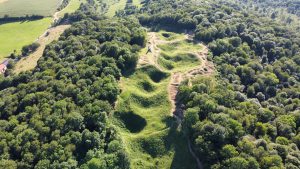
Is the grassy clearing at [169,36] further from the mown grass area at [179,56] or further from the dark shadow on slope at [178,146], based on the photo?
the dark shadow on slope at [178,146]

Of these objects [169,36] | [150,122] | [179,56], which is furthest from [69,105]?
[169,36]

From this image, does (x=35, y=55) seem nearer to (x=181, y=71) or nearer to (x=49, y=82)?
(x=49, y=82)

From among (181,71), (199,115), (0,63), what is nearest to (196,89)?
(199,115)

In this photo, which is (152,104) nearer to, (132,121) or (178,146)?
(132,121)

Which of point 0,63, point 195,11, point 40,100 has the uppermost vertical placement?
point 195,11

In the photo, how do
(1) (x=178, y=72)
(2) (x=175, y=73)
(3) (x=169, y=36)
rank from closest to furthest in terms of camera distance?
1. (2) (x=175, y=73)
2. (1) (x=178, y=72)
3. (3) (x=169, y=36)

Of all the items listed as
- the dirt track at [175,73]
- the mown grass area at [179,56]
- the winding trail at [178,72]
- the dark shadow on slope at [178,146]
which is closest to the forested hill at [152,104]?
the dark shadow on slope at [178,146]

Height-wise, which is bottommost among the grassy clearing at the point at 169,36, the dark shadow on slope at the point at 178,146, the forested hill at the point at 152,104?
the dark shadow on slope at the point at 178,146
